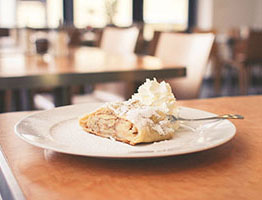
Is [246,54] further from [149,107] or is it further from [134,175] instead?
[134,175]

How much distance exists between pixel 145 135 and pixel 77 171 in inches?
4.1

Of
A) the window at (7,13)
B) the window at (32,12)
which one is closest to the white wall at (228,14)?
the window at (32,12)

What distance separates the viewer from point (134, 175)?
455 millimetres

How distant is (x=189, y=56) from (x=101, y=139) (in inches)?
49.3

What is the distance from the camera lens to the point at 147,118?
550mm

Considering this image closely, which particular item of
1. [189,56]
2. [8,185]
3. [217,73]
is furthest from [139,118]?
[217,73]

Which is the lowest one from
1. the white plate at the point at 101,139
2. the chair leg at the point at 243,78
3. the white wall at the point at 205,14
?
the chair leg at the point at 243,78

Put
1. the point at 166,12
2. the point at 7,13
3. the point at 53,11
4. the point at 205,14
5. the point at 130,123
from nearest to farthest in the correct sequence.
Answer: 1. the point at 130,123
2. the point at 7,13
3. the point at 53,11
4. the point at 205,14
5. the point at 166,12

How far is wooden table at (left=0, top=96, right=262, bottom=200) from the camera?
0.40m

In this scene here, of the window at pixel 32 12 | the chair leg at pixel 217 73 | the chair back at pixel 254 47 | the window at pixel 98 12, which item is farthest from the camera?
the window at pixel 98 12

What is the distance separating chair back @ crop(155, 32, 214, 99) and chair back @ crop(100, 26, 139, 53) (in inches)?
18.7

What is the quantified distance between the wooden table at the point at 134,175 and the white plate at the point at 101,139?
19 mm

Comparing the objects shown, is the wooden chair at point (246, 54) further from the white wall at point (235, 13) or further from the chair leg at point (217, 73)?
the white wall at point (235, 13)

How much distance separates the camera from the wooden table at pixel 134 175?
40cm
